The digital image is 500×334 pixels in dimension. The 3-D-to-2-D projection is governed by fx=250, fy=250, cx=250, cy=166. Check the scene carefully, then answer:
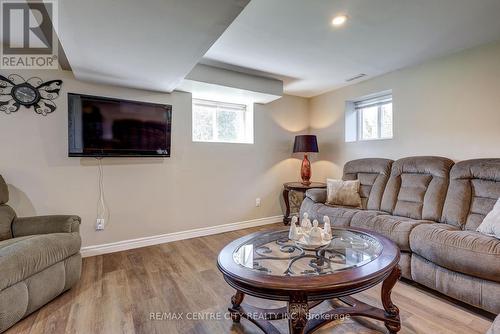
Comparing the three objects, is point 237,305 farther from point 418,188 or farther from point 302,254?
point 418,188

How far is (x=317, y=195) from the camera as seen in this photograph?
327cm

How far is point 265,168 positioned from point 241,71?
5.24 ft

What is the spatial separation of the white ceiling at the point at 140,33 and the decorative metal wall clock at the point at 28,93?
39 cm

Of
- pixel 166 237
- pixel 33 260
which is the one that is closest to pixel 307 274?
pixel 33 260

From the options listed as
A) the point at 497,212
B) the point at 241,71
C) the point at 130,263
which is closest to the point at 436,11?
the point at 497,212

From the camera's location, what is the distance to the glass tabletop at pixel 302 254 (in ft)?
4.51

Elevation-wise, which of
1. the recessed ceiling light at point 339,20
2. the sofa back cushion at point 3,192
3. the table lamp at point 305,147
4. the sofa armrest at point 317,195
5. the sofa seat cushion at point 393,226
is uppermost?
the recessed ceiling light at point 339,20

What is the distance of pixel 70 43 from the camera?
188cm

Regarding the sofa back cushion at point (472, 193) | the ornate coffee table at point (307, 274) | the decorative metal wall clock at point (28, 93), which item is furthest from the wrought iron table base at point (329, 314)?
the decorative metal wall clock at point (28, 93)

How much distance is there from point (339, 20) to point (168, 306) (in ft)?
8.71

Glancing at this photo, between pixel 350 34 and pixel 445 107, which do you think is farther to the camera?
pixel 445 107

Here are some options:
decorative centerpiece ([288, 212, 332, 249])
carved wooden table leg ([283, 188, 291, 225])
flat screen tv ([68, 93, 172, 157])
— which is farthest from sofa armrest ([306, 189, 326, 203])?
flat screen tv ([68, 93, 172, 157])

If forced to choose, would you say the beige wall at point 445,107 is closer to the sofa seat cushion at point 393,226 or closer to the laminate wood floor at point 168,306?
the sofa seat cushion at point 393,226

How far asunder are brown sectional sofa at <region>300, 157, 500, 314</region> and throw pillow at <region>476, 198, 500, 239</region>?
94mm
